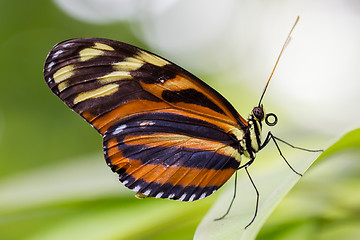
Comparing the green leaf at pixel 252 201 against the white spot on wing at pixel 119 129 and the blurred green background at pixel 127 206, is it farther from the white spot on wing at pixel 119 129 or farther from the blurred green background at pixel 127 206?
the white spot on wing at pixel 119 129

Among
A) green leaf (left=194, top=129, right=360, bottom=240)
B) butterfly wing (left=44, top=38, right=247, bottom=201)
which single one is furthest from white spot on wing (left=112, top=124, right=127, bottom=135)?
green leaf (left=194, top=129, right=360, bottom=240)

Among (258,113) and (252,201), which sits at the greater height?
(258,113)

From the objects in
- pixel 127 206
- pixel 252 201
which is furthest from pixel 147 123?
Result: pixel 252 201

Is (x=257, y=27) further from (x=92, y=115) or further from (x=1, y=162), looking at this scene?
(x=92, y=115)

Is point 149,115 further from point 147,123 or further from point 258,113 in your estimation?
point 258,113

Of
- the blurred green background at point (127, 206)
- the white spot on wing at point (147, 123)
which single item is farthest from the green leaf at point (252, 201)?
the white spot on wing at point (147, 123)

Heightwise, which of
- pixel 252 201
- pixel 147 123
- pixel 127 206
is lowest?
pixel 252 201

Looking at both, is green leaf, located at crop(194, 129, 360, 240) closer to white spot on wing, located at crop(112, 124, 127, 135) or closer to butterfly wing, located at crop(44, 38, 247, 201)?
butterfly wing, located at crop(44, 38, 247, 201)
